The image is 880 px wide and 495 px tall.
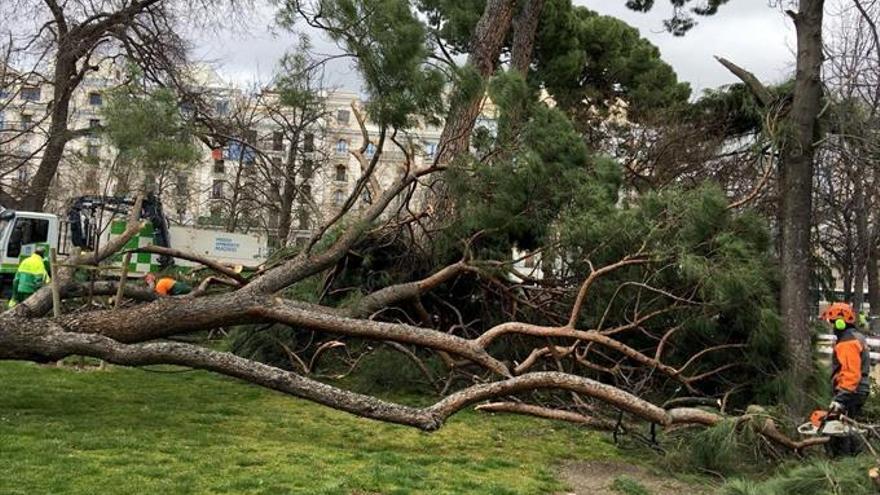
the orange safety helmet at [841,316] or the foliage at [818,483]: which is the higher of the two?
the orange safety helmet at [841,316]

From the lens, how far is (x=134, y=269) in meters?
16.6

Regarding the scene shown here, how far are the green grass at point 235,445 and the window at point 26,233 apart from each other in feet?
37.8

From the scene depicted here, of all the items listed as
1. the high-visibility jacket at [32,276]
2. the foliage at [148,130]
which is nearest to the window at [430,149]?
the foliage at [148,130]

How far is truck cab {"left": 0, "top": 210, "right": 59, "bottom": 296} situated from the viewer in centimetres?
1812

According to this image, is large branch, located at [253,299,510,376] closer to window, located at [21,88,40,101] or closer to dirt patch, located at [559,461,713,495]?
dirt patch, located at [559,461,713,495]

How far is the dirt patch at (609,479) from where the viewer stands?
521 cm

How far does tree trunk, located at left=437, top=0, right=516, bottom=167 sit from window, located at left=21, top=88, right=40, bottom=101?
10.4 m

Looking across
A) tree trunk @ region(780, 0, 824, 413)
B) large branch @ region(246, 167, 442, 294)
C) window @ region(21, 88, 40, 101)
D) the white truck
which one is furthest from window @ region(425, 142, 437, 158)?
window @ region(21, 88, 40, 101)

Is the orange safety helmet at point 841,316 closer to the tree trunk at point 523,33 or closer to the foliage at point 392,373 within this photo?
the foliage at point 392,373

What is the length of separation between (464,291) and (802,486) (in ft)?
17.0

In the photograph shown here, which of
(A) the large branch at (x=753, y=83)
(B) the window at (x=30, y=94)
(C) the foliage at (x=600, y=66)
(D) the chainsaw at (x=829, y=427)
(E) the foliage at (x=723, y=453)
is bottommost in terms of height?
(E) the foliage at (x=723, y=453)

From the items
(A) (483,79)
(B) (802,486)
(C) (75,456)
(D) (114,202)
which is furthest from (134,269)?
(B) (802,486)

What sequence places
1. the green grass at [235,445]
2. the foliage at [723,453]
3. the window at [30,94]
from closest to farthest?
the green grass at [235,445] < the foliage at [723,453] < the window at [30,94]

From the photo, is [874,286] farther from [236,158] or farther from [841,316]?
[841,316]
